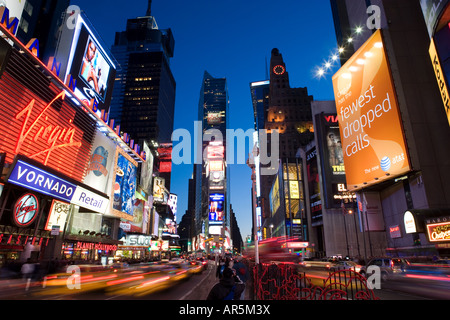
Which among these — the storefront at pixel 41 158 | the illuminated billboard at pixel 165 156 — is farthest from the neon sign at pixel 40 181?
the illuminated billboard at pixel 165 156

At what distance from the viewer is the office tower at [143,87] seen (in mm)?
153250

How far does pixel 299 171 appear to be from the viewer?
85938mm

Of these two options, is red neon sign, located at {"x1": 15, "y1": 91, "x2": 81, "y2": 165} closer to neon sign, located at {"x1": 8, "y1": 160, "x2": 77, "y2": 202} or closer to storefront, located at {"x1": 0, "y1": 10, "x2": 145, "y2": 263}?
storefront, located at {"x1": 0, "y1": 10, "x2": 145, "y2": 263}

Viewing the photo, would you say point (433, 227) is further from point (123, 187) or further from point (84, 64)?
point (84, 64)

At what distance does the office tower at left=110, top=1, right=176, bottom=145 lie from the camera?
503 feet

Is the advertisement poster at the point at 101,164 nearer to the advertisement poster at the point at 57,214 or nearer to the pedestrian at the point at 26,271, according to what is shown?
the advertisement poster at the point at 57,214

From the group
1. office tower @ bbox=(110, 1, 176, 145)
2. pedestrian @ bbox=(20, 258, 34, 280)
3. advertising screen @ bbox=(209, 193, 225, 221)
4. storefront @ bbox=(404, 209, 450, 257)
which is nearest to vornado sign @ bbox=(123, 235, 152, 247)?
advertising screen @ bbox=(209, 193, 225, 221)

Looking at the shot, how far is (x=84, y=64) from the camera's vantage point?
128 ft

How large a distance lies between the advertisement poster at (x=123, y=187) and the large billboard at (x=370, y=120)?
39066 millimetres

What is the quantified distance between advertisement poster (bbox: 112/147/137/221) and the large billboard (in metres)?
39.1

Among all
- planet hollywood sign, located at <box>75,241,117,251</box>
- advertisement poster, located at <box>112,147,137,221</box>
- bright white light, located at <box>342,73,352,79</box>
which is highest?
bright white light, located at <box>342,73,352,79</box>

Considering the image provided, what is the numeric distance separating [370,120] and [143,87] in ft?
496
